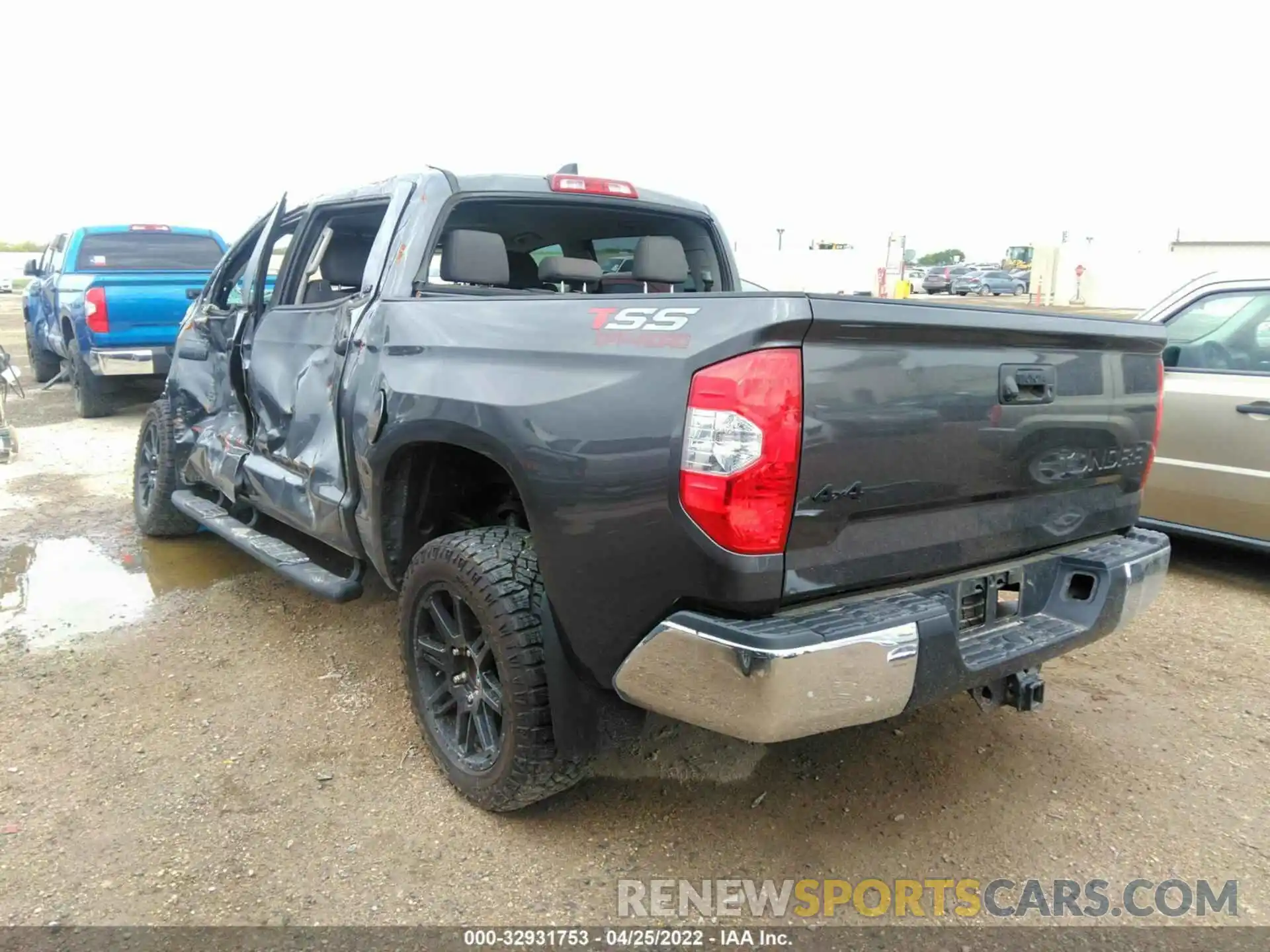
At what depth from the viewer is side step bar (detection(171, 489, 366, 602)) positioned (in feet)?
11.8

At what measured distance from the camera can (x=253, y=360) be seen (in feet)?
14.2

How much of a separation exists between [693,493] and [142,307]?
873 centimetres

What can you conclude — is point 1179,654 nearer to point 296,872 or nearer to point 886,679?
point 886,679

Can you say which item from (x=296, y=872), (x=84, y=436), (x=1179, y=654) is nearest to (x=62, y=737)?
(x=296, y=872)

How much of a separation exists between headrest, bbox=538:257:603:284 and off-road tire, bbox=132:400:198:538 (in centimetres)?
266

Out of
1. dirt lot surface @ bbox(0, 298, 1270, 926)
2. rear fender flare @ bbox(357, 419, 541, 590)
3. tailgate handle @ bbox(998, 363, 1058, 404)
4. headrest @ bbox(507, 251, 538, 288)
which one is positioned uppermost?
headrest @ bbox(507, 251, 538, 288)

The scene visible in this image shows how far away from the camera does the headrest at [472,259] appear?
3.32 meters

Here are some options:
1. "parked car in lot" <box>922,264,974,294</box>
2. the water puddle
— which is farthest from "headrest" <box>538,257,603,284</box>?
"parked car in lot" <box>922,264,974,294</box>

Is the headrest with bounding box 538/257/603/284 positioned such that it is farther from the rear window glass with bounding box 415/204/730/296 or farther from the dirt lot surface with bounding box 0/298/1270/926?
the dirt lot surface with bounding box 0/298/1270/926

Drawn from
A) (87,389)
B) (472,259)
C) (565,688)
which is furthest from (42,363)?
(565,688)

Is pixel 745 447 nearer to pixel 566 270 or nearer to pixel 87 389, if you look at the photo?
pixel 566 270

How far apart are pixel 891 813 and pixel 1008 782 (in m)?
0.47

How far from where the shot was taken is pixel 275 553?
403 cm

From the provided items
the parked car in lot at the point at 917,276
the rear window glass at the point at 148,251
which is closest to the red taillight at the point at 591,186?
the rear window glass at the point at 148,251
